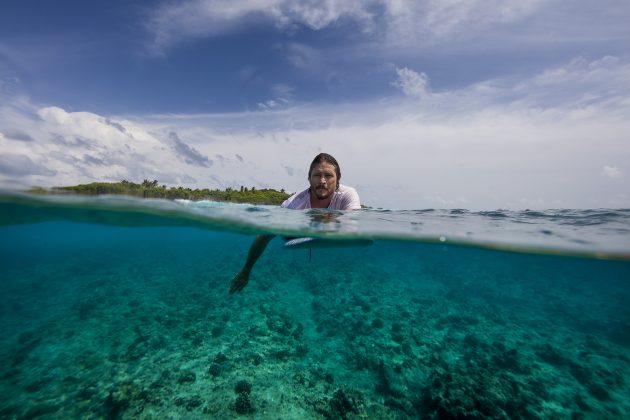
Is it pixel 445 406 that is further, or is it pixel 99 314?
pixel 99 314

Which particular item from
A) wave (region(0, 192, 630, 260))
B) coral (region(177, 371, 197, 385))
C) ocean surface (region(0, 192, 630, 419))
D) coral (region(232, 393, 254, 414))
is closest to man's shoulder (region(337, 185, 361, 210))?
wave (region(0, 192, 630, 260))

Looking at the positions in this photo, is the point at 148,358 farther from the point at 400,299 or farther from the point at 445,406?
the point at 400,299

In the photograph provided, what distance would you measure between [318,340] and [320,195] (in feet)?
27.5

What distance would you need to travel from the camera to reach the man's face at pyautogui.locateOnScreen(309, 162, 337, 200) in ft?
21.1

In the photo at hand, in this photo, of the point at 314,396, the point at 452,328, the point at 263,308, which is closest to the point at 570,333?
the point at 452,328

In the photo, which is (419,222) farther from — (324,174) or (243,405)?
(243,405)

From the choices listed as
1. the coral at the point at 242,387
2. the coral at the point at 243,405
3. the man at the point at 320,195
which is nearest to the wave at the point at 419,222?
the man at the point at 320,195

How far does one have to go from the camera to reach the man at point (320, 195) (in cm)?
619

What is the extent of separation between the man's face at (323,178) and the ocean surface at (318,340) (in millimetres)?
2372

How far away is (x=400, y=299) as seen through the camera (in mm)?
18516

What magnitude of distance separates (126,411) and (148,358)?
8.83 feet

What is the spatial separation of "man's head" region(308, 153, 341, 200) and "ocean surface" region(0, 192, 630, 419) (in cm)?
233

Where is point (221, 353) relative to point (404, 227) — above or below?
below

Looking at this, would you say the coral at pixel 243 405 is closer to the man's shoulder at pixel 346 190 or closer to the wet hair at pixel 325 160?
the man's shoulder at pixel 346 190
